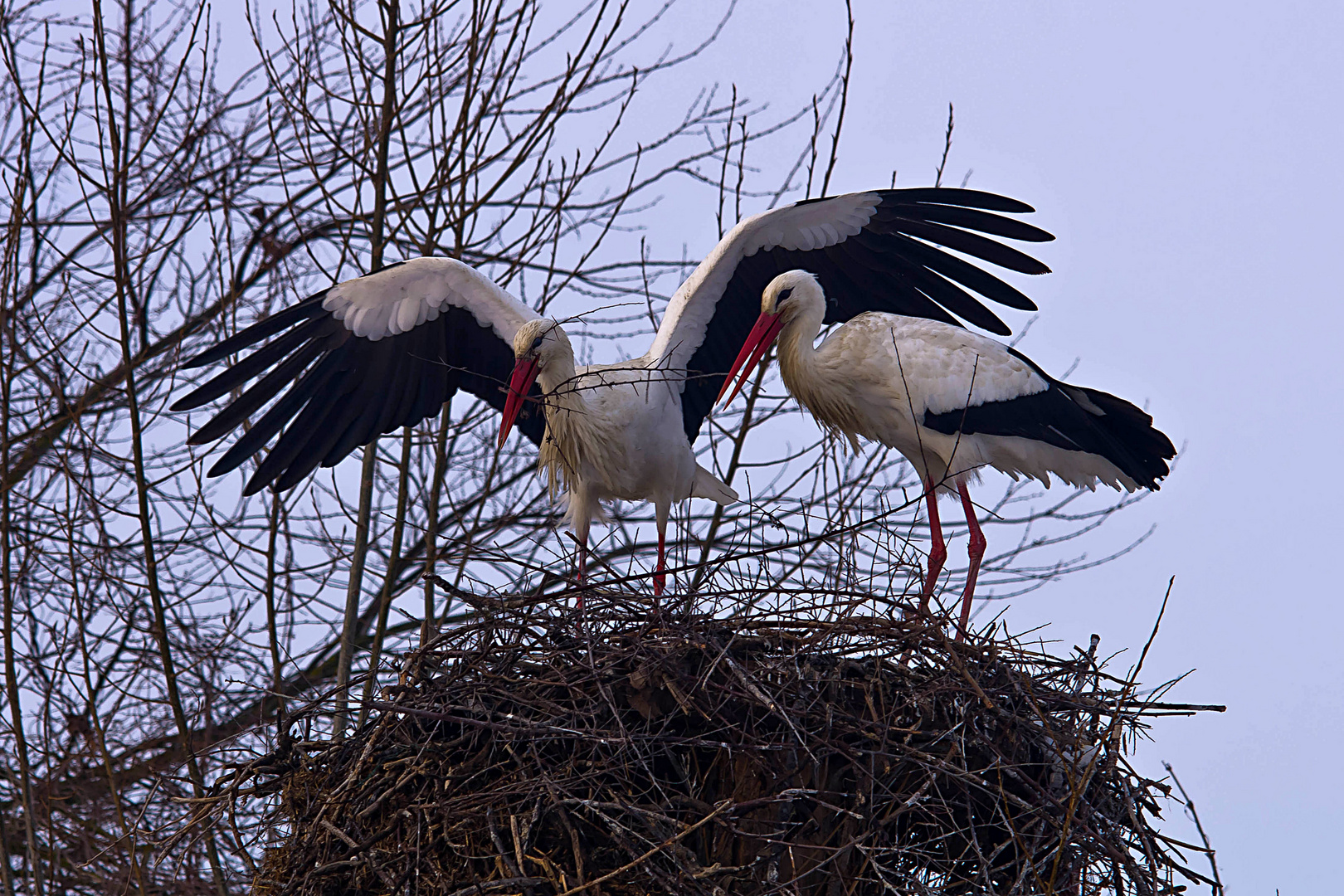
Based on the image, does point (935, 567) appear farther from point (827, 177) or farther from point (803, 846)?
point (803, 846)

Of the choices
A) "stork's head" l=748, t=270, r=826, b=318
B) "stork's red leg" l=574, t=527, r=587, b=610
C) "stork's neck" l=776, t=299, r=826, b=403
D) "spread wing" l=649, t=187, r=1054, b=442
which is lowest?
"stork's red leg" l=574, t=527, r=587, b=610

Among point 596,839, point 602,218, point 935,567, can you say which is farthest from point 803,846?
point 602,218

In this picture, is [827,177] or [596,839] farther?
[827,177]

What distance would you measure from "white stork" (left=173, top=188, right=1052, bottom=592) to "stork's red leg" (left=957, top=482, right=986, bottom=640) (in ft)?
2.71

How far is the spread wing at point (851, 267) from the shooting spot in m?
6.24

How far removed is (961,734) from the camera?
4.13 metres

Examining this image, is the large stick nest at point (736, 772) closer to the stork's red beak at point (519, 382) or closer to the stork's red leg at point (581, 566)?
the stork's red leg at point (581, 566)

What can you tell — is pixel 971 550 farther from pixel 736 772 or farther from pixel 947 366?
pixel 736 772

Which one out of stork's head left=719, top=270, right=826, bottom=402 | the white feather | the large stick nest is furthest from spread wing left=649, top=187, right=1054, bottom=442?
the large stick nest

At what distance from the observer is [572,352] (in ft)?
20.1

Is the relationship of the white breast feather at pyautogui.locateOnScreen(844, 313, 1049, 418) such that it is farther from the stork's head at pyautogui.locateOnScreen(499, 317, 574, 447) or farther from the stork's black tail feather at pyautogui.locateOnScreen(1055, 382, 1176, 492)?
the stork's head at pyautogui.locateOnScreen(499, 317, 574, 447)

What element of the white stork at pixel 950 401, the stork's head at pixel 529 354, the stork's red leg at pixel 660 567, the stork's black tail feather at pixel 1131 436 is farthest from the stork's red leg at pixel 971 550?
the stork's head at pixel 529 354

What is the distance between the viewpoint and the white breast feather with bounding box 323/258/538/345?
630 cm

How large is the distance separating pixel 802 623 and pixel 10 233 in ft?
12.2
